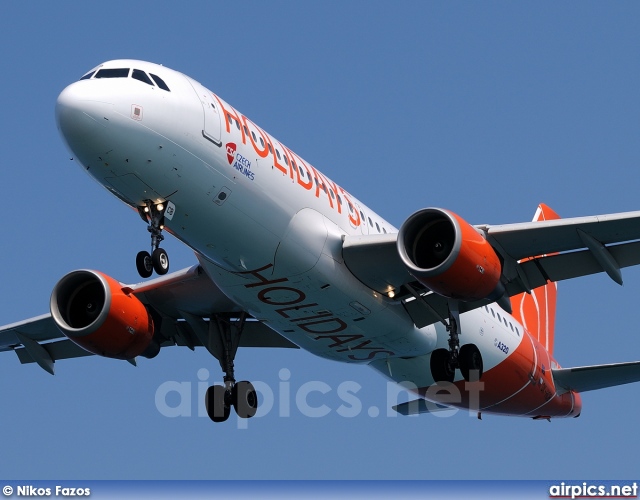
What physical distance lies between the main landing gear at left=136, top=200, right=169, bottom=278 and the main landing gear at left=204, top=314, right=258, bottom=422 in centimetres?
746

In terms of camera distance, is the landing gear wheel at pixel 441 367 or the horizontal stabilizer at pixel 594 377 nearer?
the landing gear wheel at pixel 441 367

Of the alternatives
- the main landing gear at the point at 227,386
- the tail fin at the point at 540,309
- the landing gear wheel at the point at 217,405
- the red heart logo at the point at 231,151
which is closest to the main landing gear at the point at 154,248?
the red heart logo at the point at 231,151

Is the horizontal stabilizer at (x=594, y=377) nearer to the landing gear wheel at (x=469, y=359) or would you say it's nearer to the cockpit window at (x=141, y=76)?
the landing gear wheel at (x=469, y=359)

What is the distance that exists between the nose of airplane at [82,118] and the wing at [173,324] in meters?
7.04

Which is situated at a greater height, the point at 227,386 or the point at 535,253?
the point at 535,253

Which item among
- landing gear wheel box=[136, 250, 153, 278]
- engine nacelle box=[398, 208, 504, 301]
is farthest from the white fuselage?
engine nacelle box=[398, 208, 504, 301]

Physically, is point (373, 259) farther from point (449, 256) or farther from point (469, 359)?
point (469, 359)

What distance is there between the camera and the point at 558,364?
39750 millimetres

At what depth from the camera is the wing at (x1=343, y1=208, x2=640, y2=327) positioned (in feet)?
96.4

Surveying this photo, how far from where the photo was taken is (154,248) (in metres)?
27.2

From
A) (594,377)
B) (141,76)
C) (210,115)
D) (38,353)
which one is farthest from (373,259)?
(38,353)

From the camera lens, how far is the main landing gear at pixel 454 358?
3134 centimetres

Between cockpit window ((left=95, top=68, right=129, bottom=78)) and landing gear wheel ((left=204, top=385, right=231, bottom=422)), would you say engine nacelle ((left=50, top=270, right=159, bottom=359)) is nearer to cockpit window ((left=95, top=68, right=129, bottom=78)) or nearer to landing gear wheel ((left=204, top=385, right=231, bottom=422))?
landing gear wheel ((left=204, top=385, right=231, bottom=422))

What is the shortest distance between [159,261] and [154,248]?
46cm
